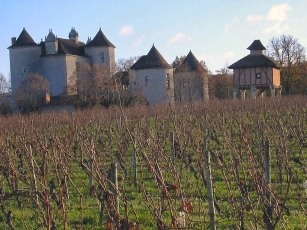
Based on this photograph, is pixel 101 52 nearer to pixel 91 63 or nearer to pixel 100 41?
pixel 100 41

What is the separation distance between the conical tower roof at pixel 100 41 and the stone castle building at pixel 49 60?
651 mm

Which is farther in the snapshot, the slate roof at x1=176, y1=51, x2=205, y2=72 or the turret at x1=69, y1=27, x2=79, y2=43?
the turret at x1=69, y1=27, x2=79, y2=43

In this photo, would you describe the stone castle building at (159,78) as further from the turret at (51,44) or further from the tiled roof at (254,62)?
the turret at (51,44)

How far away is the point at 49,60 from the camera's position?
48562 millimetres

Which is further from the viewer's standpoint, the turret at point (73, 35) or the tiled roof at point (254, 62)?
the turret at point (73, 35)

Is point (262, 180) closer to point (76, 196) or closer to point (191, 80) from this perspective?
point (76, 196)

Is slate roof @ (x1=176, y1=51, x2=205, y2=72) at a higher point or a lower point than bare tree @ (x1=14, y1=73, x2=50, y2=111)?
higher

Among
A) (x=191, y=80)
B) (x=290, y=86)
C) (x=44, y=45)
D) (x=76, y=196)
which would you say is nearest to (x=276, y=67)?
(x=191, y=80)

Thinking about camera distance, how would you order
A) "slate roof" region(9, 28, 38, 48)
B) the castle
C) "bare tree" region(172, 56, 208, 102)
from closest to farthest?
1. "bare tree" region(172, 56, 208, 102)
2. the castle
3. "slate roof" region(9, 28, 38, 48)

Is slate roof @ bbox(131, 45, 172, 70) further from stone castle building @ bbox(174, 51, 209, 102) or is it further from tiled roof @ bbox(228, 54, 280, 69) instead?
tiled roof @ bbox(228, 54, 280, 69)

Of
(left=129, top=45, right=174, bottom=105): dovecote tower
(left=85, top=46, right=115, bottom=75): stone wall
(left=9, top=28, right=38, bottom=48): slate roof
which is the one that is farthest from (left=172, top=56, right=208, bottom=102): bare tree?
(left=9, top=28, right=38, bottom=48): slate roof

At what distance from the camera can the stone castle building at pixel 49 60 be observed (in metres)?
48.0

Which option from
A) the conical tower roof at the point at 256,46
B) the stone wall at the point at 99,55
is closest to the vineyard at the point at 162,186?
the conical tower roof at the point at 256,46

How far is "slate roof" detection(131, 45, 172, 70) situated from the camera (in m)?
44.8
